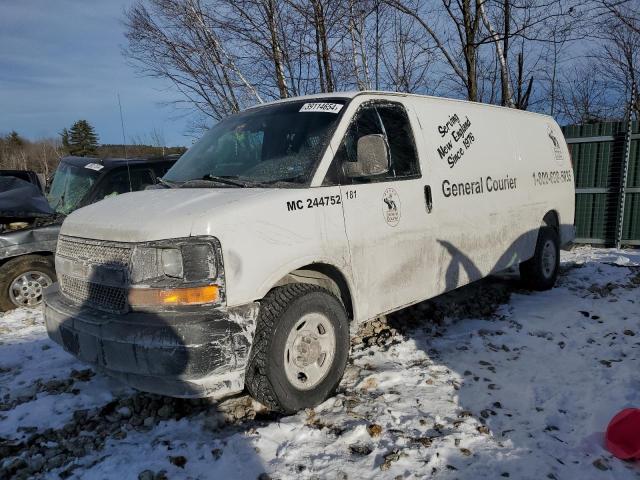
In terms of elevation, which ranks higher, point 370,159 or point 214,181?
point 370,159

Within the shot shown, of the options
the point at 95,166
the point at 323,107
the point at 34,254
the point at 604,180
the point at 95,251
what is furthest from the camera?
the point at 604,180

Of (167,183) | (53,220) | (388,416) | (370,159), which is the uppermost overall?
(370,159)

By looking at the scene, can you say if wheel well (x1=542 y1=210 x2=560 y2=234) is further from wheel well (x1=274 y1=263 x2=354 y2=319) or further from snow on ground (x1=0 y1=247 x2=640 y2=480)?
wheel well (x1=274 y1=263 x2=354 y2=319)

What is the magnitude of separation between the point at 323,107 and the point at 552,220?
4.02 meters

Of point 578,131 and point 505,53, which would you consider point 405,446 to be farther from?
point 505,53

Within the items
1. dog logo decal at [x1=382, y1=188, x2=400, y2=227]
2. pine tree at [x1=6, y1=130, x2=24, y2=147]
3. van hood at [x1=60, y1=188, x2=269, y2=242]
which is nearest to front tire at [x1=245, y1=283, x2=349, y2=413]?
van hood at [x1=60, y1=188, x2=269, y2=242]

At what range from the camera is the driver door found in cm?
344

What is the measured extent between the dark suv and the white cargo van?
2650 millimetres

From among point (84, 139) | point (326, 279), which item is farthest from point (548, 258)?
point (84, 139)

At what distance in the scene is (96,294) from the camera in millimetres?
2961

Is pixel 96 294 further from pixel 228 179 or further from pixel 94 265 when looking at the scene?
pixel 228 179

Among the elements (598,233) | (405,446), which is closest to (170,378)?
(405,446)

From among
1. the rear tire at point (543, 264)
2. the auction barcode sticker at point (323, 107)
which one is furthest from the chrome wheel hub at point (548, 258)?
the auction barcode sticker at point (323, 107)

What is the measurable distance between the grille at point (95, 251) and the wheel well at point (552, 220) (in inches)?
203
